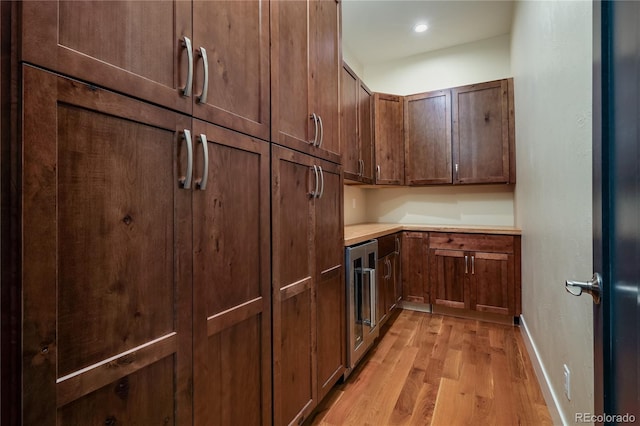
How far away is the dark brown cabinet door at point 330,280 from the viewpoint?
167 cm

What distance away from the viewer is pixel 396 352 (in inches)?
95.6

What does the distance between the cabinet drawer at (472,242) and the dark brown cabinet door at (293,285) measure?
199 cm

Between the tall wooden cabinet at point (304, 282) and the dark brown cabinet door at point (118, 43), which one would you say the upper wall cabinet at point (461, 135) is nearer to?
the tall wooden cabinet at point (304, 282)

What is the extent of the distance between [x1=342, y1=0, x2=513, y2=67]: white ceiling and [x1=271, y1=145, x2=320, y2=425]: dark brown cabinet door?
2188 mm

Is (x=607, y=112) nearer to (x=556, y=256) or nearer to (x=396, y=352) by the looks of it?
(x=556, y=256)

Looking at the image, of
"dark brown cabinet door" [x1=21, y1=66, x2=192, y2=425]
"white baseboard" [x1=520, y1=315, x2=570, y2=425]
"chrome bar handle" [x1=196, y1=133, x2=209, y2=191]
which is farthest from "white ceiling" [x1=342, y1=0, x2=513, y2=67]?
"white baseboard" [x1=520, y1=315, x2=570, y2=425]

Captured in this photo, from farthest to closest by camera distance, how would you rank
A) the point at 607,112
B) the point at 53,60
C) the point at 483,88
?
1. the point at 483,88
2. the point at 607,112
3. the point at 53,60

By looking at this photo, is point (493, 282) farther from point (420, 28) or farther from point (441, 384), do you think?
point (420, 28)

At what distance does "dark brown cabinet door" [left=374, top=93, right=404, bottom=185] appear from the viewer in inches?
133

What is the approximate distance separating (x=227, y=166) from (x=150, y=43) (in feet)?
1.32

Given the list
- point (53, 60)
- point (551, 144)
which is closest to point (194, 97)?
point (53, 60)

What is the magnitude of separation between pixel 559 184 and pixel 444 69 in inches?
107

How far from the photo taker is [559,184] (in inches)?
57.0

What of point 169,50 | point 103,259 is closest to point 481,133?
point 169,50
